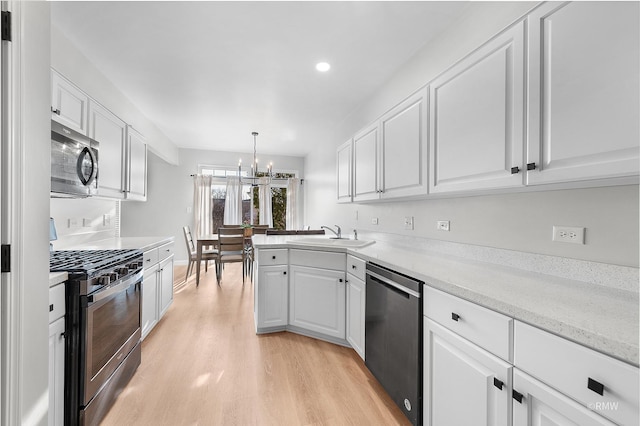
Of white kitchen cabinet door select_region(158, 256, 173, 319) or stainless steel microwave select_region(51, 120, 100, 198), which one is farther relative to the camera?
white kitchen cabinet door select_region(158, 256, 173, 319)

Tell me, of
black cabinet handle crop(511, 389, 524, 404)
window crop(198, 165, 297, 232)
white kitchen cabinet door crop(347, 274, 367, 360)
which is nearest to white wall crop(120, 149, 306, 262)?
window crop(198, 165, 297, 232)

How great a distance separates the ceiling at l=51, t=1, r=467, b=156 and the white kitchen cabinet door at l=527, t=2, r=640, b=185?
3.53 feet

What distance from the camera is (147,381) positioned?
6.53ft

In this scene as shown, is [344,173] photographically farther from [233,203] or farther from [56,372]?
[233,203]

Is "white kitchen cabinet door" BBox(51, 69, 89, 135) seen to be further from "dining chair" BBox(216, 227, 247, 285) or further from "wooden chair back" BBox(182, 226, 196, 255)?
"wooden chair back" BBox(182, 226, 196, 255)

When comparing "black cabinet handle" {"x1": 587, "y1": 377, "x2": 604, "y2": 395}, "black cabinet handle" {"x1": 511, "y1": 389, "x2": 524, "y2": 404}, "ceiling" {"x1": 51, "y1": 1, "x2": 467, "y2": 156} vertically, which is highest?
"ceiling" {"x1": 51, "y1": 1, "x2": 467, "y2": 156}

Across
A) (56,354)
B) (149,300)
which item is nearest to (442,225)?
(56,354)

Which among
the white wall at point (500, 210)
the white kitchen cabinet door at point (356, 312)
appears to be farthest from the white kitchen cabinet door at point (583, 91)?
the white kitchen cabinet door at point (356, 312)

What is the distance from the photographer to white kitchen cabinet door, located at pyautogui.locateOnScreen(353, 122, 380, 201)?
2496mm

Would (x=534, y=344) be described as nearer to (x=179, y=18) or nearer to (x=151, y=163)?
(x=179, y=18)

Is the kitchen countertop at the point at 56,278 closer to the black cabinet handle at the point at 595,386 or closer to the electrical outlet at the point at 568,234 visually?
the black cabinet handle at the point at 595,386

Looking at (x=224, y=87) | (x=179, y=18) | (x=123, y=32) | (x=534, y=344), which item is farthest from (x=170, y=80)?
(x=534, y=344)

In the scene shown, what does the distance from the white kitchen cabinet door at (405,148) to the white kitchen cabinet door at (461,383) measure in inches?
37.7

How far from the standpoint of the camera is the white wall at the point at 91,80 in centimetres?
214
